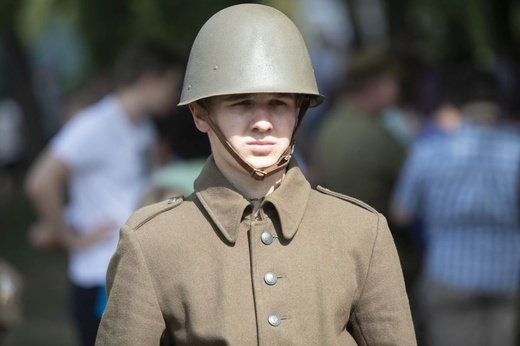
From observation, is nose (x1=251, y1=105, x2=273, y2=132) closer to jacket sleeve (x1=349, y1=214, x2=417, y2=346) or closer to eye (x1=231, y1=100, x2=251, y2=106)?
eye (x1=231, y1=100, x2=251, y2=106)

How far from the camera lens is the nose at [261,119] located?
3.05 metres

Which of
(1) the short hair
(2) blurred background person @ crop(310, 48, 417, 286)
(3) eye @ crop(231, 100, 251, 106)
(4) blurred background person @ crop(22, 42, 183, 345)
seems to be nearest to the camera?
(3) eye @ crop(231, 100, 251, 106)

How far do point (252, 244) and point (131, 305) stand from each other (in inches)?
13.0

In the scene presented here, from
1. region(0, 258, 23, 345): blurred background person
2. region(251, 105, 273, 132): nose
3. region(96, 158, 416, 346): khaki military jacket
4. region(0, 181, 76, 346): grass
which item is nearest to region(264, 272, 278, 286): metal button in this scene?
region(96, 158, 416, 346): khaki military jacket

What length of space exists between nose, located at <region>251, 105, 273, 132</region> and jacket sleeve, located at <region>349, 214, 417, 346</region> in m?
0.40

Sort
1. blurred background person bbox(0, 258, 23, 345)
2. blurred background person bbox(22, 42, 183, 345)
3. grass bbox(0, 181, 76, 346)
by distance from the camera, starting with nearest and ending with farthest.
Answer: blurred background person bbox(0, 258, 23, 345)
blurred background person bbox(22, 42, 183, 345)
grass bbox(0, 181, 76, 346)

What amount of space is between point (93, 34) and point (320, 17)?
46.0 ft

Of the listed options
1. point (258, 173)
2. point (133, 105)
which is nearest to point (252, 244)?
point (258, 173)

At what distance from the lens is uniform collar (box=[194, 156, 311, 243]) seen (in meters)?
3.09

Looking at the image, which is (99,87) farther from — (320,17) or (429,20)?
(320,17)

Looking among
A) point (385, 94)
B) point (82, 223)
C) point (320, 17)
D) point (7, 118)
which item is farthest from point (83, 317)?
point (7, 118)

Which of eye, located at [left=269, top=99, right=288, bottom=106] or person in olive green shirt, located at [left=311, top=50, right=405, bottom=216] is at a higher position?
eye, located at [left=269, top=99, right=288, bottom=106]

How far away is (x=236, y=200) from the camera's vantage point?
3123 millimetres

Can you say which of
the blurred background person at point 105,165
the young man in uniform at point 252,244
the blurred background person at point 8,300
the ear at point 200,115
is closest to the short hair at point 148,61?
the blurred background person at point 105,165
